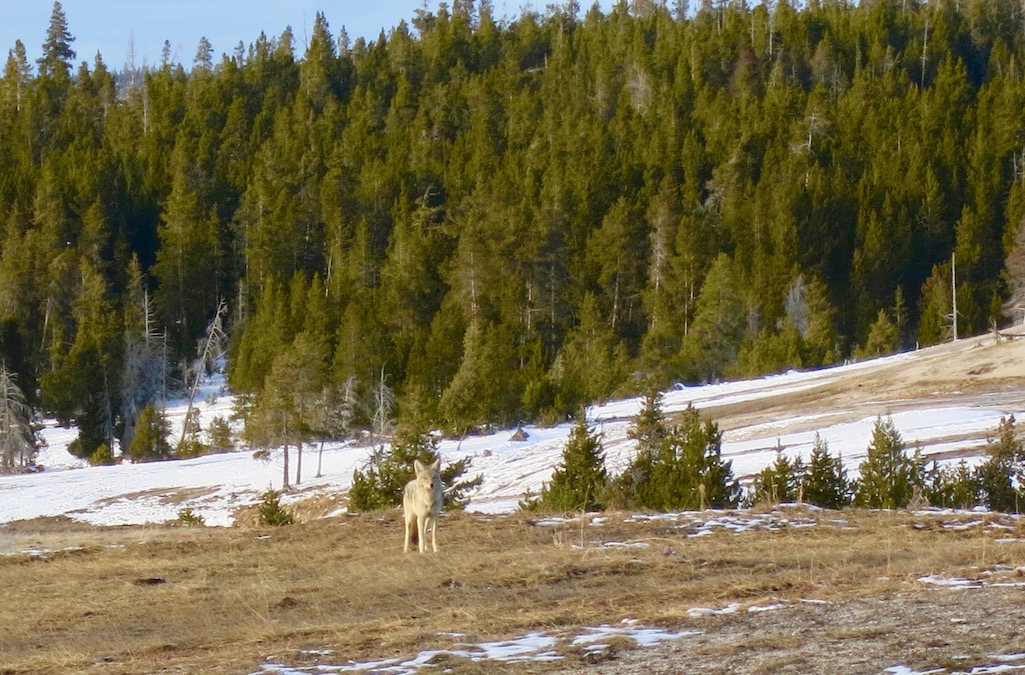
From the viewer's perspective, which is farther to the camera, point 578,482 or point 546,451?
point 546,451

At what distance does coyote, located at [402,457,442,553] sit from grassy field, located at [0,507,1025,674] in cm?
40

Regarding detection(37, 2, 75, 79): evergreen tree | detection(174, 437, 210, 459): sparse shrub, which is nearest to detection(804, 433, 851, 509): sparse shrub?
detection(174, 437, 210, 459): sparse shrub

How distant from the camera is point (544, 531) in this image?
57.1ft

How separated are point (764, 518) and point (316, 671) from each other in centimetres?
981

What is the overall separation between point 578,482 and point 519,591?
1220 cm

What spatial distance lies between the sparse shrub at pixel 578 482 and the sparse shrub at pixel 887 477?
14.6 feet

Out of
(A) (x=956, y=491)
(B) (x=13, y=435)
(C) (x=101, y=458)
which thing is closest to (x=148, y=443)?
(C) (x=101, y=458)

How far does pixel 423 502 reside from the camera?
15.5 metres

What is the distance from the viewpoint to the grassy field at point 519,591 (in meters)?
9.13

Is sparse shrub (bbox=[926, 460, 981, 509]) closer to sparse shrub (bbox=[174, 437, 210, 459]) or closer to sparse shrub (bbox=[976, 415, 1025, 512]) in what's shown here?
sparse shrub (bbox=[976, 415, 1025, 512])

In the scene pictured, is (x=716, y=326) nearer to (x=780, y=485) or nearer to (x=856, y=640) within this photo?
(x=780, y=485)

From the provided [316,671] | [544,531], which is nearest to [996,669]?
[316,671]

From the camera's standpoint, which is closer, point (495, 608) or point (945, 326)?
point (495, 608)

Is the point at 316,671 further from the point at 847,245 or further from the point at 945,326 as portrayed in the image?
the point at 847,245
